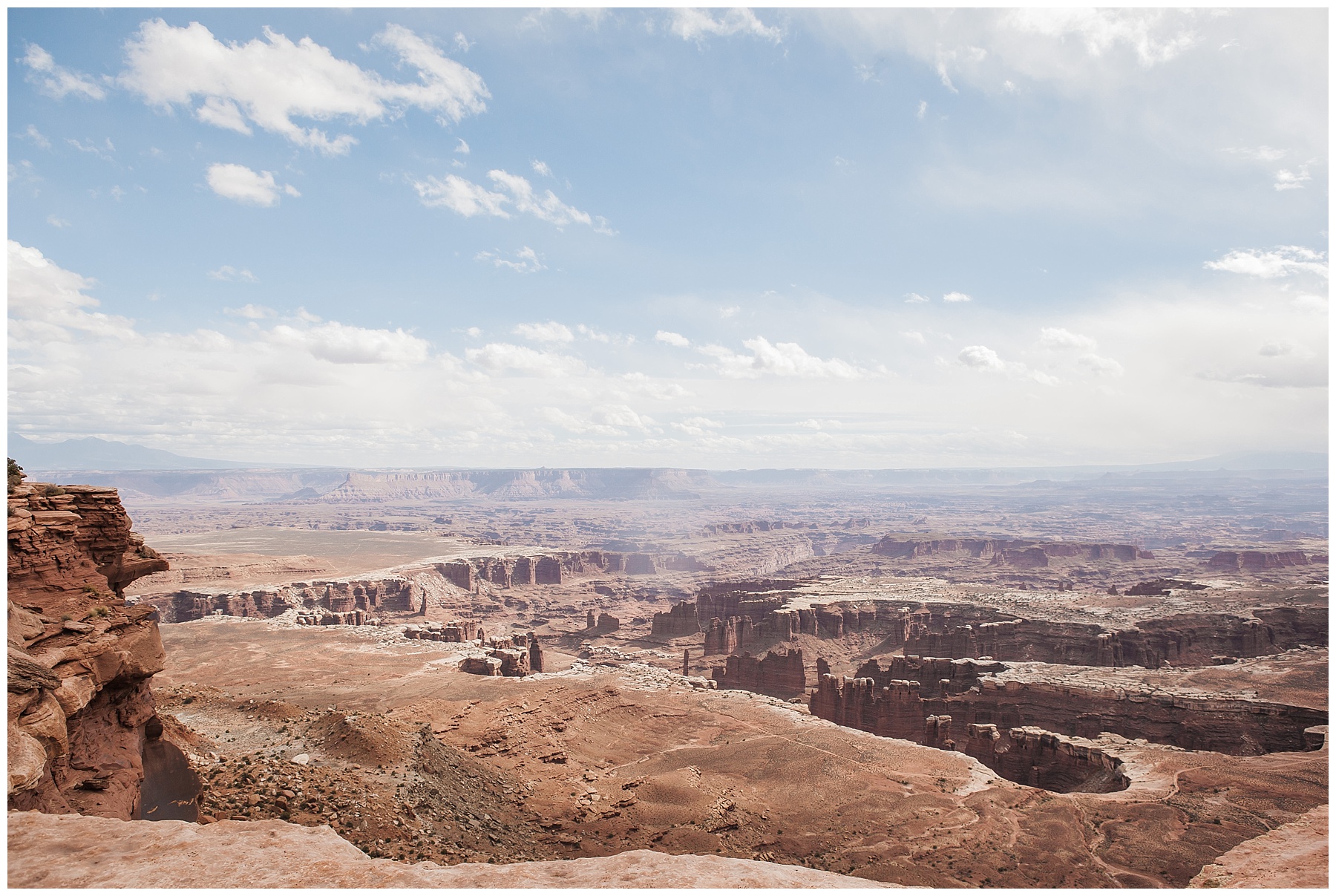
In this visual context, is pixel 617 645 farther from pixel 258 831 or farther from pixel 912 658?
pixel 258 831

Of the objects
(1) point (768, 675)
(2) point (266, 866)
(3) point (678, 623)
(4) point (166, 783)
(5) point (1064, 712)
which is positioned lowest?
(3) point (678, 623)

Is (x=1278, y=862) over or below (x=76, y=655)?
below

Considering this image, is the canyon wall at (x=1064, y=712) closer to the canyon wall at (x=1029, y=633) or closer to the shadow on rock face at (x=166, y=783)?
the canyon wall at (x=1029, y=633)

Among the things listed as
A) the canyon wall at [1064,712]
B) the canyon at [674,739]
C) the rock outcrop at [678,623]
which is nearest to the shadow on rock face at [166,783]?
the canyon at [674,739]

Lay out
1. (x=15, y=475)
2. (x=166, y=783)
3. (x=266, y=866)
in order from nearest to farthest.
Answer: (x=266, y=866) → (x=15, y=475) → (x=166, y=783)

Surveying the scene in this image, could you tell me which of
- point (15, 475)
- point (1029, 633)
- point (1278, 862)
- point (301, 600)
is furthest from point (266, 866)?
point (301, 600)

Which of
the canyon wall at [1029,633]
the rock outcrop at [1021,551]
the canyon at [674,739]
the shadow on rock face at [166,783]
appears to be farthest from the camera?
the rock outcrop at [1021,551]

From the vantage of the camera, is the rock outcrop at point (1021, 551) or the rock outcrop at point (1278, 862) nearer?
the rock outcrop at point (1278, 862)

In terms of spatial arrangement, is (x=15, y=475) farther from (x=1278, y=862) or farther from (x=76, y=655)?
(x=1278, y=862)
